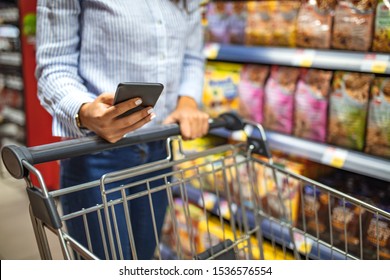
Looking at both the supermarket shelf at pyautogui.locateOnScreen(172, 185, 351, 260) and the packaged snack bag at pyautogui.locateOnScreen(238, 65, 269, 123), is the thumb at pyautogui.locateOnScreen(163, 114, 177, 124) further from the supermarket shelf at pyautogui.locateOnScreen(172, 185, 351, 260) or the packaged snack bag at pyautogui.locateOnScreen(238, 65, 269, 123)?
the packaged snack bag at pyautogui.locateOnScreen(238, 65, 269, 123)

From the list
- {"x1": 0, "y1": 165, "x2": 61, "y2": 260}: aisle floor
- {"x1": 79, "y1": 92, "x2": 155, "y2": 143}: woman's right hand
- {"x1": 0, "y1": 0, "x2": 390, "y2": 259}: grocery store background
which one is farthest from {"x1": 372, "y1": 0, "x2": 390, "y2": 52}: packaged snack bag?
{"x1": 0, "y1": 165, "x2": 61, "y2": 260}: aisle floor

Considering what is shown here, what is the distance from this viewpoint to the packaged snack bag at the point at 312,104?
1.65 metres

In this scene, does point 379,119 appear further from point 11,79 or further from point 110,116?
point 11,79

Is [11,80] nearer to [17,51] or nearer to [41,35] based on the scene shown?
[17,51]

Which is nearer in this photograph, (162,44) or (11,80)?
(162,44)

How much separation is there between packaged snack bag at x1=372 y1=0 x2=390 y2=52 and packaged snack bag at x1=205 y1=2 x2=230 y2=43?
0.73m

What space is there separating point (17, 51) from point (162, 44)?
2711 millimetres

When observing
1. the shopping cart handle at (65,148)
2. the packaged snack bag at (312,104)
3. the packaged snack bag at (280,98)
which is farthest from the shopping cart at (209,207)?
the packaged snack bag at (312,104)

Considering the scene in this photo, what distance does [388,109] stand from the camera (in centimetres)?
145

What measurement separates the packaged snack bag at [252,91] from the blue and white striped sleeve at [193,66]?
0.50 meters

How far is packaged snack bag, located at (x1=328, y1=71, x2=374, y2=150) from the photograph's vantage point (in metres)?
1.53
